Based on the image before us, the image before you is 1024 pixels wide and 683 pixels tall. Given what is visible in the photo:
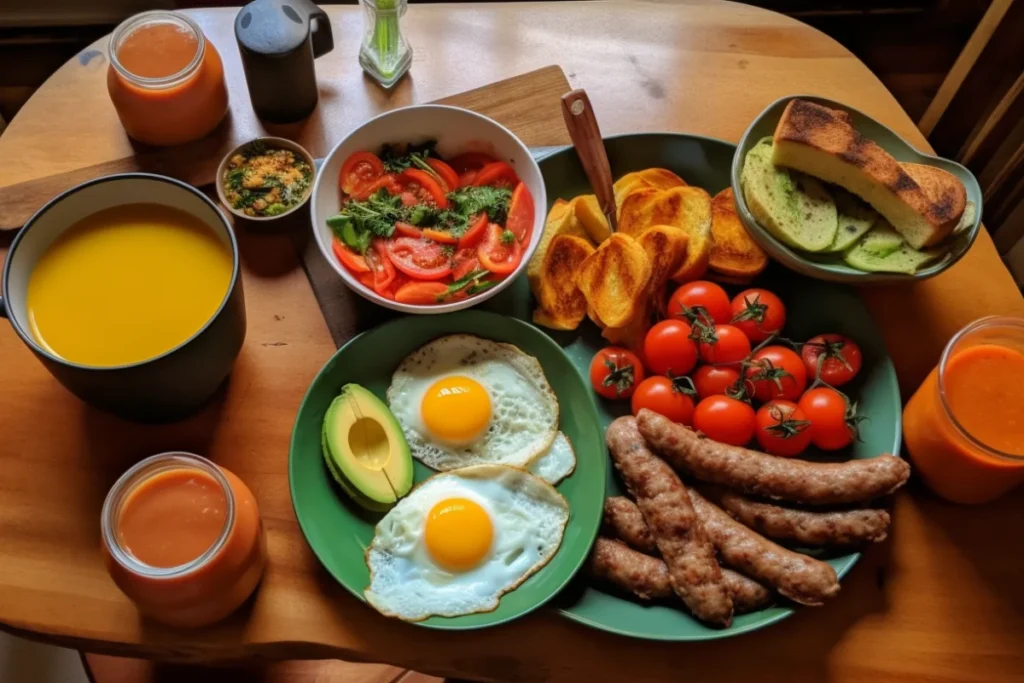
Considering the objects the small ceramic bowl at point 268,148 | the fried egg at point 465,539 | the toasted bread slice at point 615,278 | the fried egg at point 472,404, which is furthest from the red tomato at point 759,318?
the small ceramic bowl at point 268,148

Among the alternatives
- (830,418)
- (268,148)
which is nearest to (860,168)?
(830,418)

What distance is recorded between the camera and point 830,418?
1874 mm

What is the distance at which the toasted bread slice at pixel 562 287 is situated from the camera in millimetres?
2021

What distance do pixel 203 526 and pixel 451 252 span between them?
0.80 m

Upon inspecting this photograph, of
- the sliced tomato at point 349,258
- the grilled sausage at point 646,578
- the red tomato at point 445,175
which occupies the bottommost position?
the grilled sausage at point 646,578

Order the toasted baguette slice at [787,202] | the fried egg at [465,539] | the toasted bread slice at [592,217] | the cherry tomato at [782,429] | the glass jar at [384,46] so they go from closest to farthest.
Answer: the fried egg at [465,539]
the cherry tomato at [782,429]
the toasted baguette slice at [787,202]
the toasted bread slice at [592,217]
the glass jar at [384,46]

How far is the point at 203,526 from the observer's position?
1580 millimetres

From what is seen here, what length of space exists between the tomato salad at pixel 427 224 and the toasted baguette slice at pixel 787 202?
1.67 ft

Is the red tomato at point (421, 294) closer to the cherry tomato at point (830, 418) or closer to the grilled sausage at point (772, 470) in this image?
the grilled sausage at point (772, 470)

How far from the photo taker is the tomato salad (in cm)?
194

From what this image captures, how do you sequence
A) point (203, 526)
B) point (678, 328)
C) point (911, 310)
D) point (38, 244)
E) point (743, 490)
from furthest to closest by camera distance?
point (911, 310) → point (678, 328) → point (743, 490) → point (38, 244) → point (203, 526)

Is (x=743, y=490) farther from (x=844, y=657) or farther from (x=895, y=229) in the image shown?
(x=895, y=229)

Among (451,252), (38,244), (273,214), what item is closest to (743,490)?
(451,252)

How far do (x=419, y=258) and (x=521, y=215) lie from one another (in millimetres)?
254
